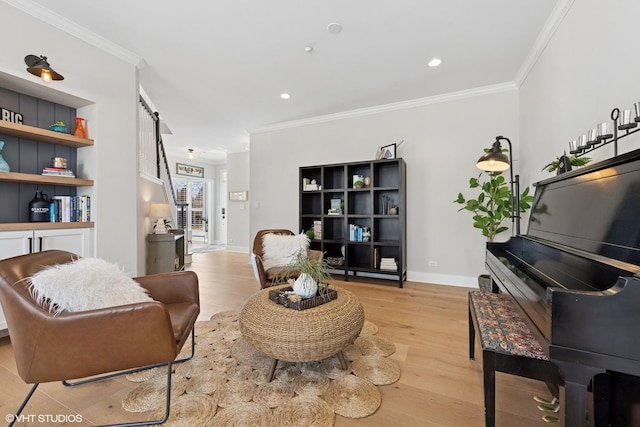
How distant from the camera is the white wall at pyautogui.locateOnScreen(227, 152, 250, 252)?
6961 mm

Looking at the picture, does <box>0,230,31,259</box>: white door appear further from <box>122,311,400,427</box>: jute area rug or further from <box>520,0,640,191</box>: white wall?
<box>520,0,640,191</box>: white wall

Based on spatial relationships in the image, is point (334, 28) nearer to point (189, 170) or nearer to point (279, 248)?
point (279, 248)

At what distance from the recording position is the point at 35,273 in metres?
1.37

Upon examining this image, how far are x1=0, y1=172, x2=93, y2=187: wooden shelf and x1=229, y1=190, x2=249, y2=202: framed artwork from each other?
4414 millimetres

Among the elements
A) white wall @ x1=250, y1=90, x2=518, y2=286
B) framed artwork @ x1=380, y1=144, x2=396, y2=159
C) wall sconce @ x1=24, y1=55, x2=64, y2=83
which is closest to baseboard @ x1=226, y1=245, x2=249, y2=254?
white wall @ x1=250, y1=90, x2=518, y2=286

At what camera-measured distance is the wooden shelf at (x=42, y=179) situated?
2.07 m

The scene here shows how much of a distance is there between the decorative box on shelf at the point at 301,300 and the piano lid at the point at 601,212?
1.34 metres

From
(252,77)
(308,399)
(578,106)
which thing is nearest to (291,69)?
(252,77)

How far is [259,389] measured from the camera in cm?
156

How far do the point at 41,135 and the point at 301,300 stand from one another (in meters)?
2.61

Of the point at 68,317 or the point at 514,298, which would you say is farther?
the point at 514,298

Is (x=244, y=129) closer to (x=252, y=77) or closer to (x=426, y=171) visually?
(x=252, y=77)

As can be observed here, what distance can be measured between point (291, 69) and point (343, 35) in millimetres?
823

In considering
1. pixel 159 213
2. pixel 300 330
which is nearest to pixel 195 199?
pixel 159 213
